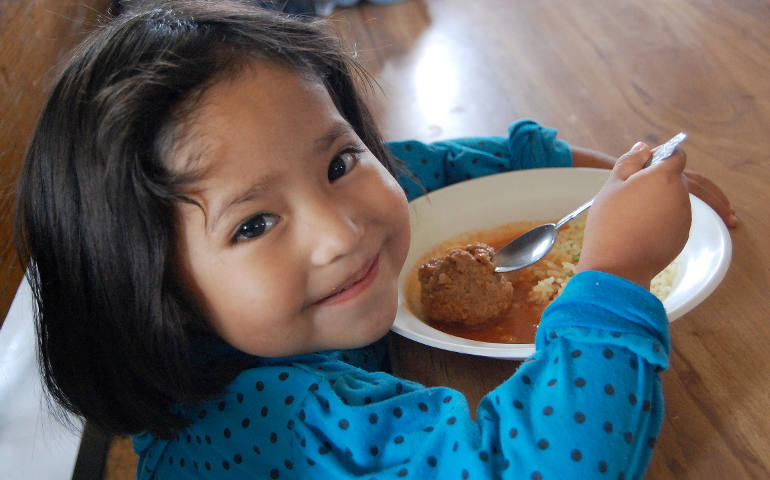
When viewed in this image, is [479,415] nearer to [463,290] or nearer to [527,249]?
[463,290]

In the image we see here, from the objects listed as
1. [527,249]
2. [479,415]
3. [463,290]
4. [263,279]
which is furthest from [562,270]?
[263,279]

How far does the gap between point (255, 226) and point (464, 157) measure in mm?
613

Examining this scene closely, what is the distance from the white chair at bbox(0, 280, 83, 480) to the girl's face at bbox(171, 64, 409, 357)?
0.40 m

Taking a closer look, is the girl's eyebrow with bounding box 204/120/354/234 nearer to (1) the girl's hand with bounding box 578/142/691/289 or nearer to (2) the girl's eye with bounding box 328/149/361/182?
(2) the girl's eye with bounding box 328/149/361/182

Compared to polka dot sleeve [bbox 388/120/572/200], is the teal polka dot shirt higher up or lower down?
higher up

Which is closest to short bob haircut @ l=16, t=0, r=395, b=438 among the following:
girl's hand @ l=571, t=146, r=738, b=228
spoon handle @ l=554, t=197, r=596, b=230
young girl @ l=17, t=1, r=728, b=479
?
young girl @ l=17, t=1, r=728, b=479

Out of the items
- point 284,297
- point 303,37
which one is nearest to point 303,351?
point 284,297

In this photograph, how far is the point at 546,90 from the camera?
145cm

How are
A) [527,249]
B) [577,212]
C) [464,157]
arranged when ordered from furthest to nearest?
1. [464,157]
2. [527,249]
3. [577,212]

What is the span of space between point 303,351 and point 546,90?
88 cm

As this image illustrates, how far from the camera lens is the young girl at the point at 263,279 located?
0.68 m

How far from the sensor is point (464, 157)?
4.14 ft

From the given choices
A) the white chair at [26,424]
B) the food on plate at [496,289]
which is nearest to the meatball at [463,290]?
the food on plate at [496,289]

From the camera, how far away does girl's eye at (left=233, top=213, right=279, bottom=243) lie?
0.73m
